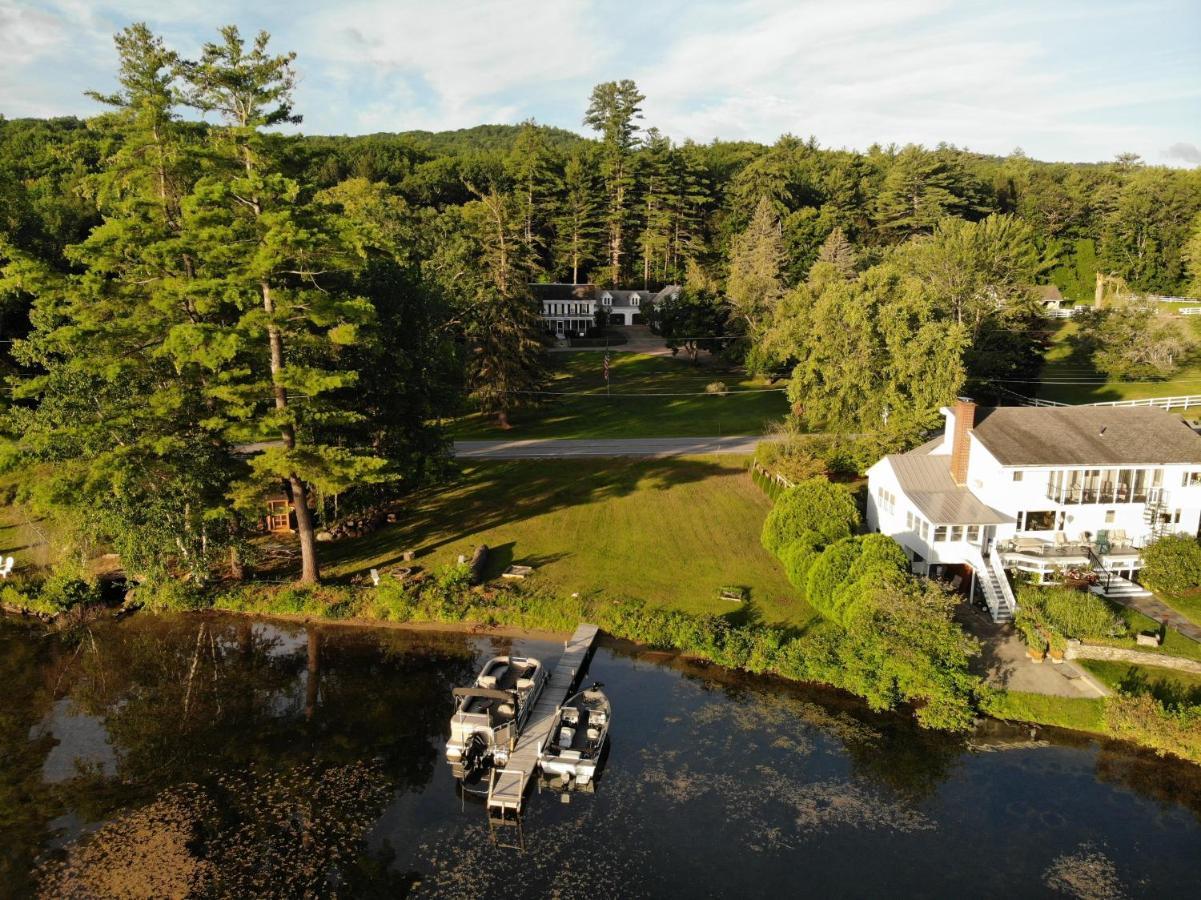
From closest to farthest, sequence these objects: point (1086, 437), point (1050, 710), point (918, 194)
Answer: point (1050, 710) → point (1086, 437) → point (918, 194)

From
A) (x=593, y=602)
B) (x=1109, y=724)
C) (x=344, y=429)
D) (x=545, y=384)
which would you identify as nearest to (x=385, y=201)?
(x=545, y=384)

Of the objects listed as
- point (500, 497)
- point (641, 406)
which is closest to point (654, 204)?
point (641, 406)

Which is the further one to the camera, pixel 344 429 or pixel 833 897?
pixel 344 429

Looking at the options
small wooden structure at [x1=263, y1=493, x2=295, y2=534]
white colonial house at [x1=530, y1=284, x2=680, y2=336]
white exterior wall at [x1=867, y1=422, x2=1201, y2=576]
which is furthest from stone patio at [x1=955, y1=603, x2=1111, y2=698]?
white colonial house at [x1=530, y1=284, x2=680, y2=336]

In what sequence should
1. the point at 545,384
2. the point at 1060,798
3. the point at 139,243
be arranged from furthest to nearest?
the point at 545,384
the point at 139,243
the point at 1060,798

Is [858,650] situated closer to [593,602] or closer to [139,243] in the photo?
[593,602]

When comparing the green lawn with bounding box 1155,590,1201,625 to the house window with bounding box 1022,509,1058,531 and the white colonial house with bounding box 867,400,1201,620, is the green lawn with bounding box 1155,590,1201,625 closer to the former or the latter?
the white colonial house with bounding box 867,400,1201,620

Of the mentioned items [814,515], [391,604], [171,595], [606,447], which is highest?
[814,515]

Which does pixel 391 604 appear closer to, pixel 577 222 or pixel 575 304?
pixel 575 304
